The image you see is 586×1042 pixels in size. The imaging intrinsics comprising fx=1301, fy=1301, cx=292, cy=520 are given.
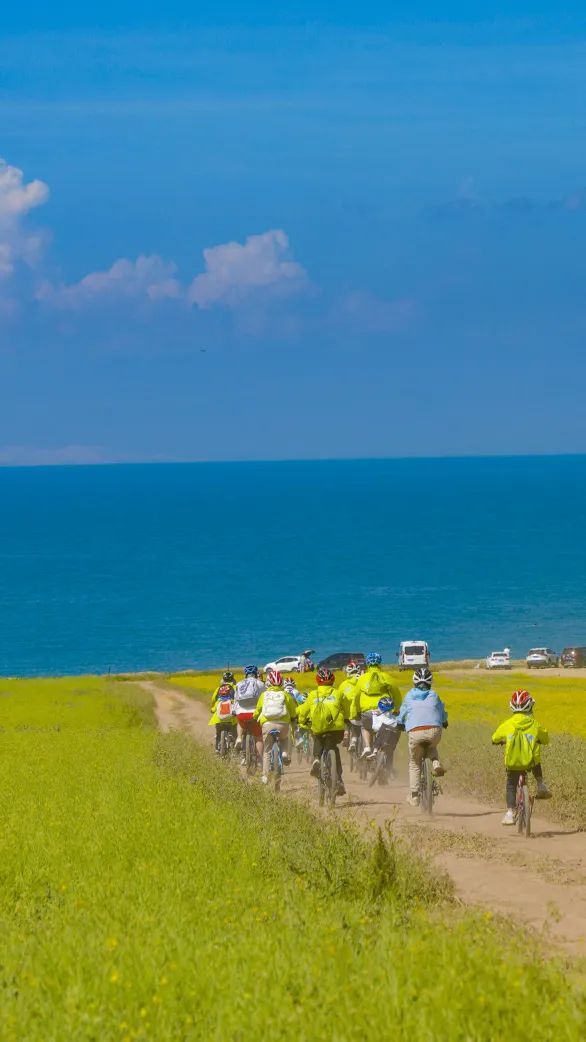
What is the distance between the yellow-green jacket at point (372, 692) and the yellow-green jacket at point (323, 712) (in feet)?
8.49

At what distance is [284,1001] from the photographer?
755 centimetres

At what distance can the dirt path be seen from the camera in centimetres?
1196

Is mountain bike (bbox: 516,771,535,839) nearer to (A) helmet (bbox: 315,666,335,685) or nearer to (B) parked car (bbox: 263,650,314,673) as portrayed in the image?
(A) helmet (bbox: 315,666,335,685)

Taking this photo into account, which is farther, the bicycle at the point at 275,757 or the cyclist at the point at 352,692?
the cyclist at the point at 352,692

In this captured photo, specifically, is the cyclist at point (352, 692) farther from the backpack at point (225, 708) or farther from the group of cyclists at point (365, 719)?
the backpack at point (225, 708)

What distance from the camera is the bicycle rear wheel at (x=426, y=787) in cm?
1931

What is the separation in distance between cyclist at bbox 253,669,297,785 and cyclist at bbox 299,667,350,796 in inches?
66.6

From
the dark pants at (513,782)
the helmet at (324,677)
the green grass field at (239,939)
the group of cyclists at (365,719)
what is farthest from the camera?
the helmet at (324,677)

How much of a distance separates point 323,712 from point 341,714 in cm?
36

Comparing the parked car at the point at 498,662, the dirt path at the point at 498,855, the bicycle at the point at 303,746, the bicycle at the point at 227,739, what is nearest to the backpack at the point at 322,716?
the dirt path at the point at 498,855

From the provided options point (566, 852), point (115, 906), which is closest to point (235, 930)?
point (115, 906)

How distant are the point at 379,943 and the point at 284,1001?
120 centimetres

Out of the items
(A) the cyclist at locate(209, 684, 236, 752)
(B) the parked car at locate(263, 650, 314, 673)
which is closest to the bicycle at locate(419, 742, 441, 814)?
(A) the cyclist at locate(209, 684, 236, 752)

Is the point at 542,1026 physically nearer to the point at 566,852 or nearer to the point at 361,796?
the point at 566,852
